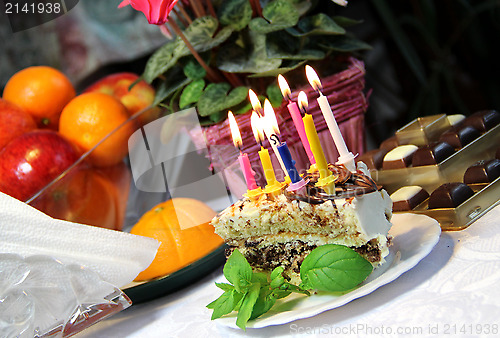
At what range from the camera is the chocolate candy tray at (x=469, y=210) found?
20.6 inches

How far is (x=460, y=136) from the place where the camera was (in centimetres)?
62

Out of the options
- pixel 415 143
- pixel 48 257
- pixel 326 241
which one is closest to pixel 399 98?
pixel 415 143

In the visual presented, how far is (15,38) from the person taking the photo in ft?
3.53

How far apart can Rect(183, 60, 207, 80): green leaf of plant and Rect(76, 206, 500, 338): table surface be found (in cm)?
35

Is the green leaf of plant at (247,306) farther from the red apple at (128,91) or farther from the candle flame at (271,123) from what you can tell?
the red apple at (128,91)

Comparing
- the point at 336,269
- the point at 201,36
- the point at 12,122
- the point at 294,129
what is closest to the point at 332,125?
the point at 336,269

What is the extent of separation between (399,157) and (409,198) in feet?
0.23

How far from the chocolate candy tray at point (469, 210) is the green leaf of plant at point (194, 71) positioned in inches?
15.4

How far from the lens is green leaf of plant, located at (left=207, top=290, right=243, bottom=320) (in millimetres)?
453

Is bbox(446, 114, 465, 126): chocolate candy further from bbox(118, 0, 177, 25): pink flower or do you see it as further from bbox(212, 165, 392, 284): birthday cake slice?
bbox(118, 0, 177, 25): pink flower

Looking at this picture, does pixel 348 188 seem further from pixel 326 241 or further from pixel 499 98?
pixel 499 98

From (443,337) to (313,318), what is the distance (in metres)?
0.12

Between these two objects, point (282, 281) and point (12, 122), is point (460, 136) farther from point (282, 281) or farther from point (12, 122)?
point (12, 122)

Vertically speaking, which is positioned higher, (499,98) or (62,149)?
(62,149)
